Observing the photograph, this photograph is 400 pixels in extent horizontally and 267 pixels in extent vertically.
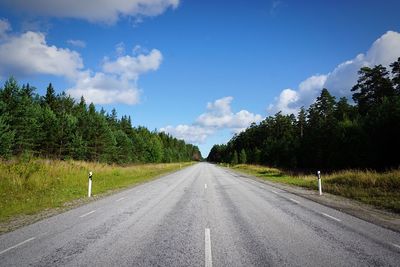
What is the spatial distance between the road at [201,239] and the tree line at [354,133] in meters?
35.5

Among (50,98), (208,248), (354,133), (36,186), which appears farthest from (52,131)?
(208,248)

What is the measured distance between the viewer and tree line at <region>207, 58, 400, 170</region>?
4138 cm

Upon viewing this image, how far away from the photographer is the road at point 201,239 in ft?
18.7

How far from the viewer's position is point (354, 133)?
4869cm

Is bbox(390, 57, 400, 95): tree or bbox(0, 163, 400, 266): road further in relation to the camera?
bbox(390, 57, 400, 95): tree

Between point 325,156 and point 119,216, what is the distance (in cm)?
5789

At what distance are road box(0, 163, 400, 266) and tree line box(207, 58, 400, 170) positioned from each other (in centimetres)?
3555

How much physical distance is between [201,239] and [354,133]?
4789 cm

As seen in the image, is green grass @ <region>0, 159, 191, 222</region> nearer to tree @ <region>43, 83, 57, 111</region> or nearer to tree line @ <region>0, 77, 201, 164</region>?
tree line @ <region>0, 77, 201, 164</region>

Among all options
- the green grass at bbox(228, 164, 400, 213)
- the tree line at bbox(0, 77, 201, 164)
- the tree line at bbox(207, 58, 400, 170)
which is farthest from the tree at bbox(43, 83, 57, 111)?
the green grass at bbox(228, 164, 400, 213)

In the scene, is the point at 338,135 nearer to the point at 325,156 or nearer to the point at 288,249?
the point at 325,156

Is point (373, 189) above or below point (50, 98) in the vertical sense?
below

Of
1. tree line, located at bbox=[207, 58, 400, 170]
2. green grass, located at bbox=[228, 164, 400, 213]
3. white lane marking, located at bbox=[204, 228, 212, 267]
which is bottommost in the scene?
white lane marking, located at bbox=[204, 228, 212, 267]

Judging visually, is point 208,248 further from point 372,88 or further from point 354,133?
point 372,88
